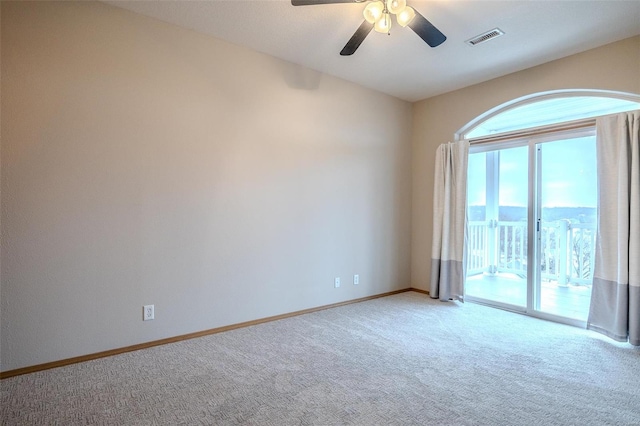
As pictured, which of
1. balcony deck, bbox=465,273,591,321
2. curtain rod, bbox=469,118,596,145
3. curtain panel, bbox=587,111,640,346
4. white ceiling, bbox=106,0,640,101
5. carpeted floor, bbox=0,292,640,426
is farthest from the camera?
balcony deck, bbox=465,273,591,321

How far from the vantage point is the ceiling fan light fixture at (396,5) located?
2070 millimetres

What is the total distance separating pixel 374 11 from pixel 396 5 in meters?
0.15

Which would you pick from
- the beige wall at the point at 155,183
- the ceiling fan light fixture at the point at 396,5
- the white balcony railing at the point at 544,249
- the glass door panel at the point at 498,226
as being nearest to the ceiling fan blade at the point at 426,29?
the ceiling fan light fixture at the point at 396,5

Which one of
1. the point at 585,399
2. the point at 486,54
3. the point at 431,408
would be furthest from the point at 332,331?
the point at 486,54

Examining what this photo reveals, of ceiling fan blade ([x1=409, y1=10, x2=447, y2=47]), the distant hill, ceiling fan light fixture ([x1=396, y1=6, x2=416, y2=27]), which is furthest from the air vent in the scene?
the distant hill

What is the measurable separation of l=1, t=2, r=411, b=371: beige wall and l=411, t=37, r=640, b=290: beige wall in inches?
46.6

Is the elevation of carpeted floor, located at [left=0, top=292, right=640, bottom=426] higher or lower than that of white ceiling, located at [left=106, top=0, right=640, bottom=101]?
lower

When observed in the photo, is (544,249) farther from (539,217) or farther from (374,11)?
(374,11)

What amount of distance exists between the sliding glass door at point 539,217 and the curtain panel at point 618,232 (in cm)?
31

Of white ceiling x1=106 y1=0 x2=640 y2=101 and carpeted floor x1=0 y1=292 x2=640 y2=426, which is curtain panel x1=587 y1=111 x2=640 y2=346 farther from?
white ceiling x1=106 y1=0 x2=640 y2=101

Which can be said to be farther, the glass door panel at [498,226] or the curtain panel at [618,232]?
the glass door panel at [498,226]

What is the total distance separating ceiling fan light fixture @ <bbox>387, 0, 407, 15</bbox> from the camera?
6.79 ft

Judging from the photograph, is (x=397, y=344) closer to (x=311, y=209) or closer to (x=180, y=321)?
(x=311, y=209)

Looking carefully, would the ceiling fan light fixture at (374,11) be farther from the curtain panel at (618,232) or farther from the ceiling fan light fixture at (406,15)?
the curtain panel at (618,232)
